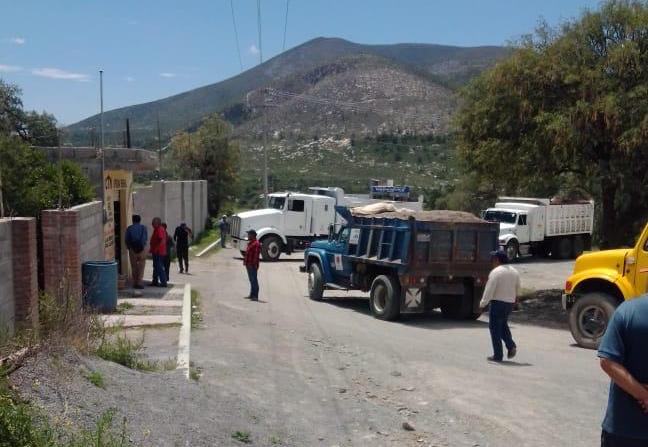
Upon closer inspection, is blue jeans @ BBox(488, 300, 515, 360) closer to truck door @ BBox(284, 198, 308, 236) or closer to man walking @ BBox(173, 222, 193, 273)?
man walking @ BBox(173, 222, 193, 273)

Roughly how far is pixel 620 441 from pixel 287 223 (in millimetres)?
28851

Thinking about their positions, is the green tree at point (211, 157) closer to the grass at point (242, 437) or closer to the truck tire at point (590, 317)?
the truck tire at point (590, 317)

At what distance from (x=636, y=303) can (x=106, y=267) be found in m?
10.5

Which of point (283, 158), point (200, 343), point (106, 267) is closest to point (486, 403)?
point (200, 343)

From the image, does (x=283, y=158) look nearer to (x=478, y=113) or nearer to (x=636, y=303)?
(x=478, y=113)

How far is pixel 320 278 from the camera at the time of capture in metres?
18.8

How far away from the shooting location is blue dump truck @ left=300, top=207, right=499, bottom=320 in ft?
50.8

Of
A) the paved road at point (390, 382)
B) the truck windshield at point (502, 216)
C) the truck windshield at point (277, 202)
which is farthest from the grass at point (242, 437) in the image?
the truck windshield at point (502, 216)

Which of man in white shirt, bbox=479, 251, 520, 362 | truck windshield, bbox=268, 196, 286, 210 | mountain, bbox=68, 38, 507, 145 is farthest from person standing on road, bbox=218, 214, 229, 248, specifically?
mountain, bbox=68, 38, 507, 145

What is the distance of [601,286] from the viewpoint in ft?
42.5

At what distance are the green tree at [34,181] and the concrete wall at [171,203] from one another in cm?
1392

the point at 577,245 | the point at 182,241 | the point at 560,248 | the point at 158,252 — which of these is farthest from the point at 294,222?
the point at 577,245

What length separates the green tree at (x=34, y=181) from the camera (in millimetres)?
13359

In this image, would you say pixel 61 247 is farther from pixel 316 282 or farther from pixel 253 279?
pixel 316 282
